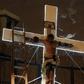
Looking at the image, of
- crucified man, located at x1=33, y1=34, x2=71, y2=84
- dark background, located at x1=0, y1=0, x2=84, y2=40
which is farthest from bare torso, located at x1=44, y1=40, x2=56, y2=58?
dark background, located at x1=0, y1=0, x2=84, y2=40

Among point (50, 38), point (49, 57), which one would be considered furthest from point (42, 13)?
point (49, 57)

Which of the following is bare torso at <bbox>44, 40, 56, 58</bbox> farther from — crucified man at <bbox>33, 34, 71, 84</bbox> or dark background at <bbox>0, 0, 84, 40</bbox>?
dark background at <bbox>0, 0, 84, 40</bbox>

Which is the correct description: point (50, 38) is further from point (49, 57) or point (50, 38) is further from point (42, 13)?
point (42, 13)

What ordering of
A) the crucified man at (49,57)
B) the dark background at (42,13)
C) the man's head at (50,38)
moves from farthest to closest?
the dark background at (42,13) < the man's head at (50,38) < the crucified man at (49,57)

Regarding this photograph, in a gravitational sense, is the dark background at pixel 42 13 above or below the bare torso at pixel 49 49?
above

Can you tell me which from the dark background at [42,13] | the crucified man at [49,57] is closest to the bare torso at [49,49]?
the crucified man at [49,57]

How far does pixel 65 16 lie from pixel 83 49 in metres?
0.93

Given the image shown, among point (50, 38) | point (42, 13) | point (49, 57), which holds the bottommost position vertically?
point (49, 57)

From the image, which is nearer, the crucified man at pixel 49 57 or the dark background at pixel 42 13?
the crucified man at pixel 49 57

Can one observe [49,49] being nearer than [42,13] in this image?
Yes

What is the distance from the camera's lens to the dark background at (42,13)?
10.7ft

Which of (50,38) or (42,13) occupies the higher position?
(42,13)

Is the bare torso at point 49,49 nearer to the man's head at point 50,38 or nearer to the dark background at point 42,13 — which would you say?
the man's head at point 50,38

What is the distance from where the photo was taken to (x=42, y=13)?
3.34 metres
